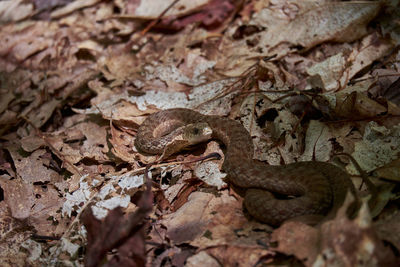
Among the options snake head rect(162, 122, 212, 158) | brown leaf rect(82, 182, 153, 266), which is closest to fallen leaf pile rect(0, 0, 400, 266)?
brown leaf rect(82, 182, 153, 266)

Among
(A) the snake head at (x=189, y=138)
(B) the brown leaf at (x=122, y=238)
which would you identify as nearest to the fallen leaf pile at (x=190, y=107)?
(B) the brown leaf at (x=122, y=238)

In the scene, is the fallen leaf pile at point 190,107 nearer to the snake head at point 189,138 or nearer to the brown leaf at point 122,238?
the brown leaf at point 122,238

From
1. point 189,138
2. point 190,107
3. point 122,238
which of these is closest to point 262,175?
point 189,138

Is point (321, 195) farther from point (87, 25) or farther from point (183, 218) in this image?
point (87, 25)

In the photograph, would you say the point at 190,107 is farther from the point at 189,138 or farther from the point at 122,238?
the point at 122,238

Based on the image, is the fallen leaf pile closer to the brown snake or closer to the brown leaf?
the brown leaf

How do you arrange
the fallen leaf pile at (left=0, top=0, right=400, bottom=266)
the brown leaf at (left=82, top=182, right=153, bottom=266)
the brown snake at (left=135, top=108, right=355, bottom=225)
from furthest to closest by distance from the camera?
the brown snake at (left=135, top=108, right=355, bottom=225)
the fallen leaf pile at (left=0, top=0, right=400, bottom=266)
the brown leaf at (left=82, top=182, right=153, bottom=266)

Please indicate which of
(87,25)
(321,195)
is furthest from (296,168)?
(87,25)
